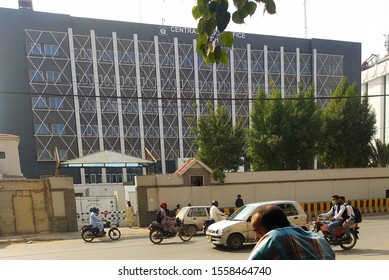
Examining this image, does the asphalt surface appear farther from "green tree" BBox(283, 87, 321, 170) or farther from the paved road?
"green tree" BBox(283, 87, 321, 170)

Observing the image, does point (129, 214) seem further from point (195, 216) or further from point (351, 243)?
point (351, 243)

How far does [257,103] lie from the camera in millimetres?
14938

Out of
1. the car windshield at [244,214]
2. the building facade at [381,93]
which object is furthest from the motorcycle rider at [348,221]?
the building facade at [381,93]

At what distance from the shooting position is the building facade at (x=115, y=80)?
23859mm

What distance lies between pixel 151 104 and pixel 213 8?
26.5 meters

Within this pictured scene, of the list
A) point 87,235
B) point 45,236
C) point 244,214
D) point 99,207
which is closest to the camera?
point 244,214

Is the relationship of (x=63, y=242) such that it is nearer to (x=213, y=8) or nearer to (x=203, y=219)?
(x=203, y=219)

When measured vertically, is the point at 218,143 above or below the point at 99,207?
above

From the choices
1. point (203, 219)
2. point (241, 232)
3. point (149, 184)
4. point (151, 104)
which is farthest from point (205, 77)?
point (241, 232)

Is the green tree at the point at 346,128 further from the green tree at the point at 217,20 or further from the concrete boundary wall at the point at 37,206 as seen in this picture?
the green tree at the point at 217,20

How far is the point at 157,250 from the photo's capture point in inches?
258

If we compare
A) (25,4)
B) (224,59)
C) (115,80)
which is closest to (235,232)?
(224,59)

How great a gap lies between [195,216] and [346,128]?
1094 centimetres

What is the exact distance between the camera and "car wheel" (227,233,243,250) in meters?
6.11
